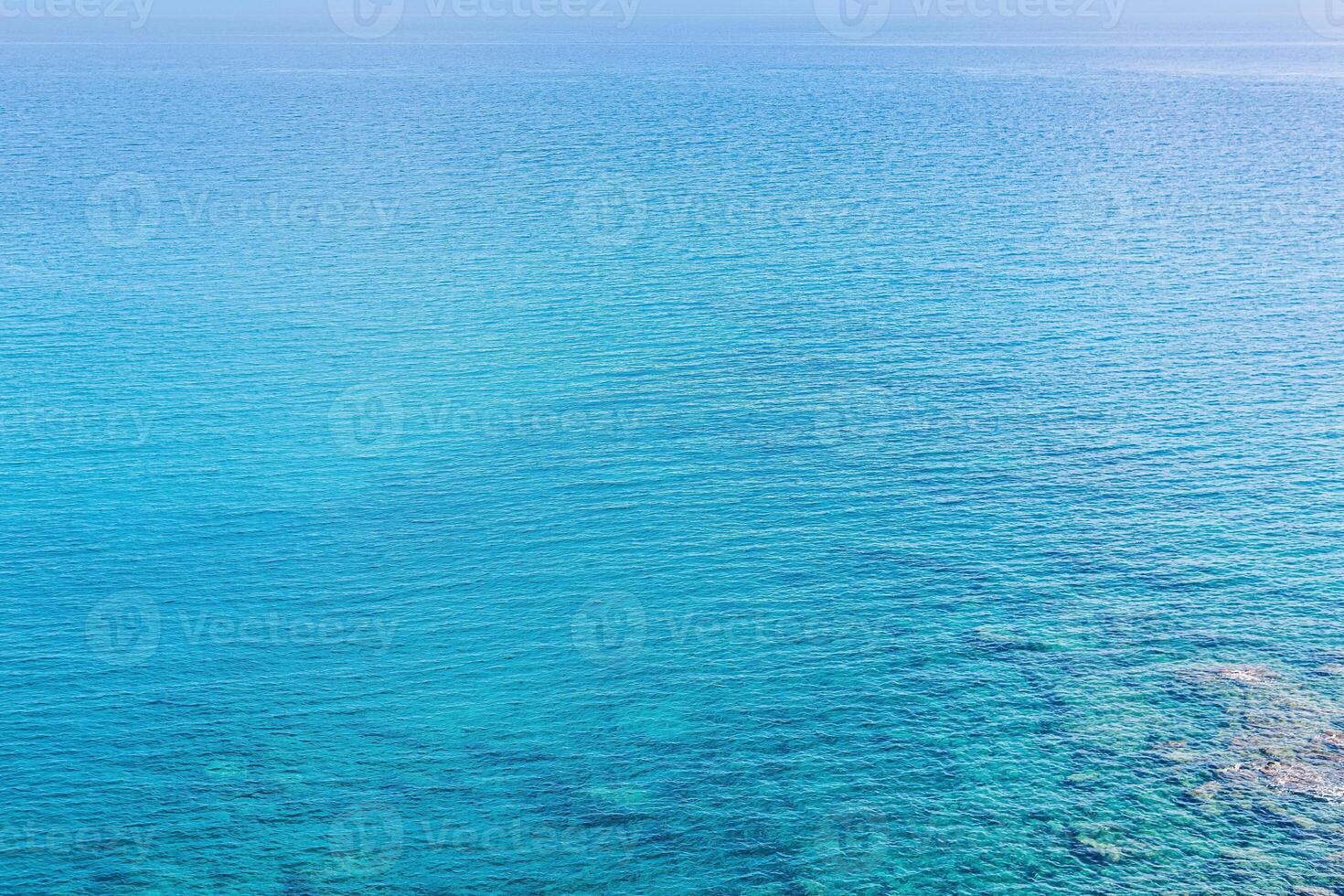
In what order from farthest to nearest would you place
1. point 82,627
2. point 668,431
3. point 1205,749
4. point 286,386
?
point 286,386
point 668,431
point 82,627
point 1205,749

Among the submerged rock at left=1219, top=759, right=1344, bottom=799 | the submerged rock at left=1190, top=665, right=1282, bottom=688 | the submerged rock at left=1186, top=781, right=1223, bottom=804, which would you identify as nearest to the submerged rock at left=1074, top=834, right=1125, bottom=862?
the submerged rock at left=1186, top=781, right=1223, bottom=804

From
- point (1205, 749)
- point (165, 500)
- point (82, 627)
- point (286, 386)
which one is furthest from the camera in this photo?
point (286, 386)

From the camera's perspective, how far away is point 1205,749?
252 feet

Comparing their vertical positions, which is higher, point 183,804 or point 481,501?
point 481,501

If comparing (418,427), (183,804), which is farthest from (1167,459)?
(183,804)

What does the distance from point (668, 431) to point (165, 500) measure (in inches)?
1858

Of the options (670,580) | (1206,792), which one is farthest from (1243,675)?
(670,580)

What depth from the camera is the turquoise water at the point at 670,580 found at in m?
71.9

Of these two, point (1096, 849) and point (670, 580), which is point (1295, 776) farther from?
point (670, 580)

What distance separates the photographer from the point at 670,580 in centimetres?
9712

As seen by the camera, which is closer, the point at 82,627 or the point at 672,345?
the point at 82,627

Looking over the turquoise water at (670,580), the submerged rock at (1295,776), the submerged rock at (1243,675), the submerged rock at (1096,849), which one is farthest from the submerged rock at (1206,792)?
the submerged rock at (1243,675)

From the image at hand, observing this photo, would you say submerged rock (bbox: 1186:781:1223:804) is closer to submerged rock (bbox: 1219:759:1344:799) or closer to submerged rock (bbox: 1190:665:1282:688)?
A: submerged rock (bbox: 1219:759:1344:799)

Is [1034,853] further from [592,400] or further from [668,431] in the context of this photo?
[592,400]
